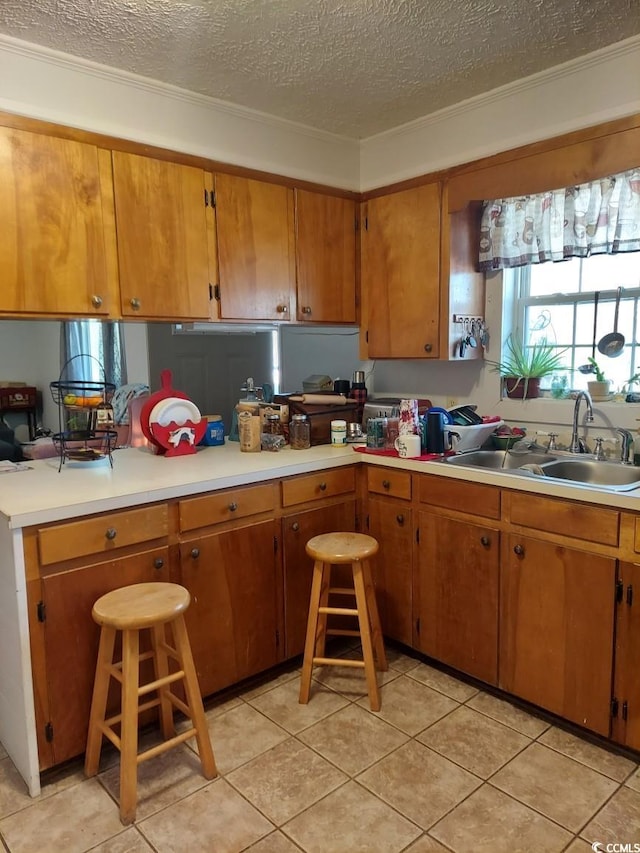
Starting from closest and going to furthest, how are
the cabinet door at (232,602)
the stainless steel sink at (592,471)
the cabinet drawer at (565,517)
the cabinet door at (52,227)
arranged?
the cabinet drawer at (565,517), the cabinet door at (52,227), the cabinet door at (232,602), the stainless steel sink at (592,471)

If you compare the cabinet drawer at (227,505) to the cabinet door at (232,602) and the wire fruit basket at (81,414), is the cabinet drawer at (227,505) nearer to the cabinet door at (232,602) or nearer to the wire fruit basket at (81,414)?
the cabinet door at (232,602)

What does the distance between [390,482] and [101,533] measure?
118 cm

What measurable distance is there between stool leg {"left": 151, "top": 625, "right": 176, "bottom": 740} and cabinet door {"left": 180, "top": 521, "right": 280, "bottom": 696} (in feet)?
0.50

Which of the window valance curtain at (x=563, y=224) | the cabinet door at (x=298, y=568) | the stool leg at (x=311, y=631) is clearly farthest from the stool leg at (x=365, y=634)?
the window valance curtain at (x=563, y=224)

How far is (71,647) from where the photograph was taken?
6.09ft

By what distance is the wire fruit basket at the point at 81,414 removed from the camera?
Result: 2.36 metres

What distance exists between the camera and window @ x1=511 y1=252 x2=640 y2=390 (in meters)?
2.50

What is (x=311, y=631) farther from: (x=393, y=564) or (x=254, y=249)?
(x=254, y=249)

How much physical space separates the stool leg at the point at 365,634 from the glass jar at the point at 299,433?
2.36ft

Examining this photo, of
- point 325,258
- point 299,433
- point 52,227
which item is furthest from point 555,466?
point 52,227

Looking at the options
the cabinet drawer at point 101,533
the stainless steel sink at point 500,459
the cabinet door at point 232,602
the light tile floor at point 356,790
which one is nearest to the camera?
the light tile floor at point 356,790

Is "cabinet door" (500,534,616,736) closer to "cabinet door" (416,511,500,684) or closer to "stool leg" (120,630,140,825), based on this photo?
"cabinet door" (416,511,500,684)

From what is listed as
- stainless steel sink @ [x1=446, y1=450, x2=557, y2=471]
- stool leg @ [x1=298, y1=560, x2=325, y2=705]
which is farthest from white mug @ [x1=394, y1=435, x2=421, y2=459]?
stool leg @ [x1=298, y1=560, x2=325, y2=705]

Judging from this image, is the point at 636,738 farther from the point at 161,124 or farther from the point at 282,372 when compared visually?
the point at 161,124
